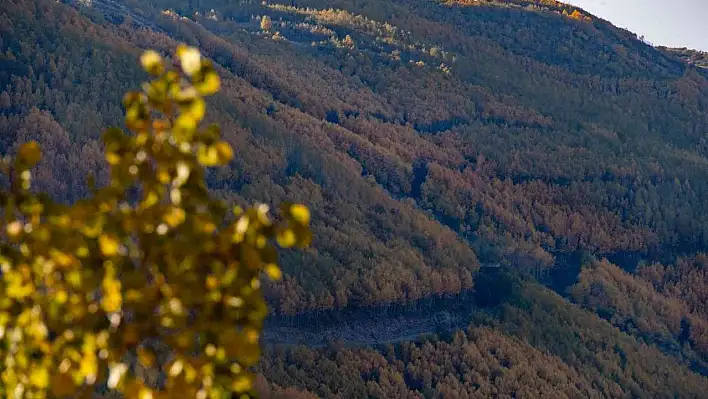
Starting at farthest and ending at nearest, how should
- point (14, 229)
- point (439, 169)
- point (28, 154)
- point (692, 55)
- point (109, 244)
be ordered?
point (692, 55)
point (439, 169)
point (28, 154)
point (14, 229)
point (109, 244)

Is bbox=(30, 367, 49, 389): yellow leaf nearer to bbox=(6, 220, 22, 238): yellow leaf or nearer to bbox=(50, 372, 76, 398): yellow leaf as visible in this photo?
bbox=(50, 372, 76, 398): yellow leaf

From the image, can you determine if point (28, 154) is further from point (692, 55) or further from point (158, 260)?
point (692, 55)

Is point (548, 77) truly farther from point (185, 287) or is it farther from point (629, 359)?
point (185, 287)

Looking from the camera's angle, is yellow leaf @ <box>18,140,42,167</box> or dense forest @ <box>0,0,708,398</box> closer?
yellow leaf @ <box>18,140,42,167</box>

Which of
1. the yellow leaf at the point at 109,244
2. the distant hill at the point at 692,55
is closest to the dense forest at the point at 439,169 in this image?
the distant hill at the point at 692,55

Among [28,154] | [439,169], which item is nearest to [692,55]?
[439,169]

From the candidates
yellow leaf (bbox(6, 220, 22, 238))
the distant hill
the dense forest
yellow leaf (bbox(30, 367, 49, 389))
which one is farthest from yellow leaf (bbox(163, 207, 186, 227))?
the distant hill

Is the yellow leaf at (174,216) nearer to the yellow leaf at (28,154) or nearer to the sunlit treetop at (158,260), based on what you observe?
the sunlit treetop at (158,260)
